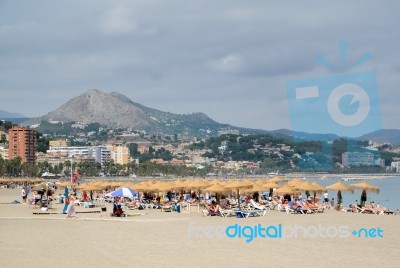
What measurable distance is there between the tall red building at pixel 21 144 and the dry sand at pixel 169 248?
6024 inches

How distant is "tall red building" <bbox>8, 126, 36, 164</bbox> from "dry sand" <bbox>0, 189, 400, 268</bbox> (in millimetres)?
153021

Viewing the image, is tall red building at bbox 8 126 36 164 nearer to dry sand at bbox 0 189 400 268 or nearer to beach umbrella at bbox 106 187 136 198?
beach umbrella at bbox 106 187 136 198

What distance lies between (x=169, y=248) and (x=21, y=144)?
160 meters

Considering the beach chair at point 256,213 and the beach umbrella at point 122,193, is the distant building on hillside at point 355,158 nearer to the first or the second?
the beach chair at point 256,213

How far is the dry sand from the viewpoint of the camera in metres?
10.9

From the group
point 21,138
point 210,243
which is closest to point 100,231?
point 210,243

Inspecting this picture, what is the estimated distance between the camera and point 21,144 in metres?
165

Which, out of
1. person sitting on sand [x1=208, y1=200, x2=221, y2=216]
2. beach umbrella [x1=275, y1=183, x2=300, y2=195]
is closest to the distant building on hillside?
beach umbrella [x1=275, y1=183, x2=300, y2=195]

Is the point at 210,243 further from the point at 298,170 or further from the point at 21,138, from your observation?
the point at 298,170

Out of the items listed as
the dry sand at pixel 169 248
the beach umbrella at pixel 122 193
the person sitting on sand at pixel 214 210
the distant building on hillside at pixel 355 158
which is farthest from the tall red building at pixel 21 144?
the dry sand at pixel 169 248

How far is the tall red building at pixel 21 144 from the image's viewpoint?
6496 inches

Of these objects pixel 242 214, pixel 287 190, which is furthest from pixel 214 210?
pixel 287 190

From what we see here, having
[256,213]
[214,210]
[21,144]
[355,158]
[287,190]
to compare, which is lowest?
[256,213]

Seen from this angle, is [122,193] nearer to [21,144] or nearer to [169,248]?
[169,248]
